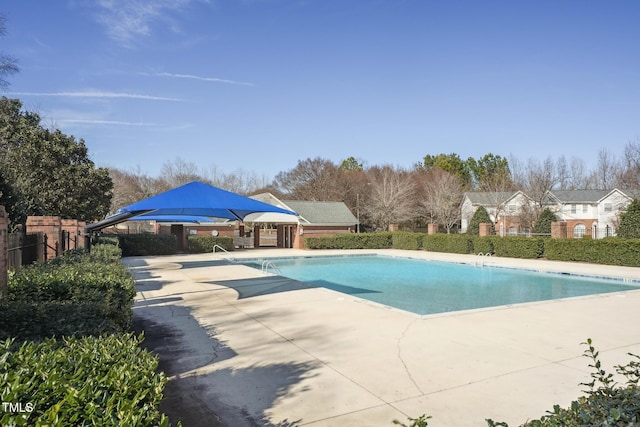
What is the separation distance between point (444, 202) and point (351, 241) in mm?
19480

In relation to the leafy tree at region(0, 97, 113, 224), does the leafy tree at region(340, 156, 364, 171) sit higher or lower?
higher

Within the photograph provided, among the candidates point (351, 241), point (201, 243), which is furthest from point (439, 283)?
point (201, 243)

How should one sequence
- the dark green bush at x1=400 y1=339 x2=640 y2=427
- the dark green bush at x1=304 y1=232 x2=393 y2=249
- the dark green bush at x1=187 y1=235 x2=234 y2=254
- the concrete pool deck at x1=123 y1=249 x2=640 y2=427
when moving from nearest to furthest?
the dark green bush at x1=400 y1=339 x2=640 y2=427 → the concrete pool deck at x1=123 y1=249 x2=640 y2=427 → the dark green bush at x1=187 y1=235 x2=234 y2=254 → the dark green bush at x1=304 y1=232 x2=393 y2=249

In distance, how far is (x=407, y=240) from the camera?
97.4ft

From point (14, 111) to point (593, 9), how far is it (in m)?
26.9

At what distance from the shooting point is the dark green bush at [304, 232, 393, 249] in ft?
98.0

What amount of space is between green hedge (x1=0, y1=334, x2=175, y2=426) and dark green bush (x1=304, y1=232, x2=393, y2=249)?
26.9 metres

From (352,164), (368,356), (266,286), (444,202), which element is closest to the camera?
(368,356)

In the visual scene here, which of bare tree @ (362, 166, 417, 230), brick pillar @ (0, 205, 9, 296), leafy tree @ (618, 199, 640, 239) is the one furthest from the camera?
bare tree @ (362, 166, 417, 230)

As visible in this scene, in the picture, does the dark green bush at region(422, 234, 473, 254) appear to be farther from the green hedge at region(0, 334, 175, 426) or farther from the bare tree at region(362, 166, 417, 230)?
the green hedge at region(0, 334, 175, 426)

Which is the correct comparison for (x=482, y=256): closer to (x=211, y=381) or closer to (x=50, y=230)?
(x=50, y=230)

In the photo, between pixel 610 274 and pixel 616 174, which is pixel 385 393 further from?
pixel 616 174

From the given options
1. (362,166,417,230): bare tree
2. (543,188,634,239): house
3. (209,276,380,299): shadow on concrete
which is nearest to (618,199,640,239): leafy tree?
(209,276,380,299): shadow on concrete

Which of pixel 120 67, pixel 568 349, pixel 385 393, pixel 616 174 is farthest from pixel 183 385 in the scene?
pixel 616 174
